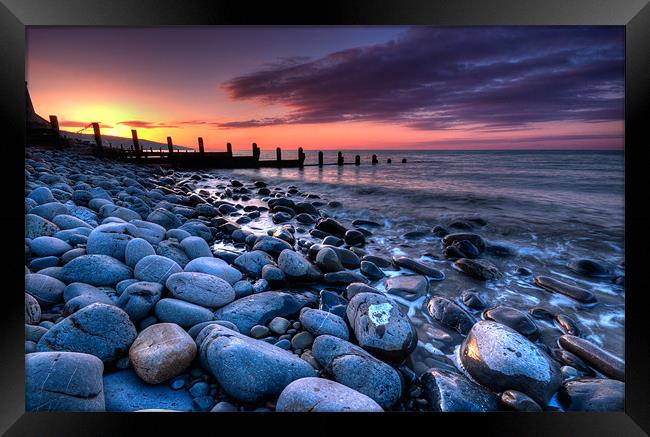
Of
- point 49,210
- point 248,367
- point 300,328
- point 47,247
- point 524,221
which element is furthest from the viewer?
point 524,221

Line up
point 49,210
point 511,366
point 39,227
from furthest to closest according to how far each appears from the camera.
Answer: point 49,210, point 39,227, point 511,366

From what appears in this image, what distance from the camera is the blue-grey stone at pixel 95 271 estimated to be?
2.31 meters

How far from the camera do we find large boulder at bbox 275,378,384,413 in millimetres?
1530

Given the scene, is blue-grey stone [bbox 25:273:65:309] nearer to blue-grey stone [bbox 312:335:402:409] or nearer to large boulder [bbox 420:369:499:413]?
blue-grey stone [bbox 312:335:402:409]

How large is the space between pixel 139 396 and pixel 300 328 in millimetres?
985

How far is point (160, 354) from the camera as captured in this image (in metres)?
1.63

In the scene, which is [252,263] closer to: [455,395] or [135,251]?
[135,251]

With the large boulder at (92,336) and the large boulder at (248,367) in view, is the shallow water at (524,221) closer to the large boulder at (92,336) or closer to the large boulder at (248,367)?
the large boulder at (248,367)

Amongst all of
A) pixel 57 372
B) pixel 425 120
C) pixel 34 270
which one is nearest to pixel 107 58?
pixel 34 270

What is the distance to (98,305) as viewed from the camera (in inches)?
71.3

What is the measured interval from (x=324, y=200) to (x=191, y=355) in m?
5.84

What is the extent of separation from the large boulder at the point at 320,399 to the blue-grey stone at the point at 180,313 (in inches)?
32.0

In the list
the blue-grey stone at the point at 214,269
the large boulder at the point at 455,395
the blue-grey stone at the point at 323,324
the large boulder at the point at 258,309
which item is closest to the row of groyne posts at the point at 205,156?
the blue-grey stone at the point at 214,269
